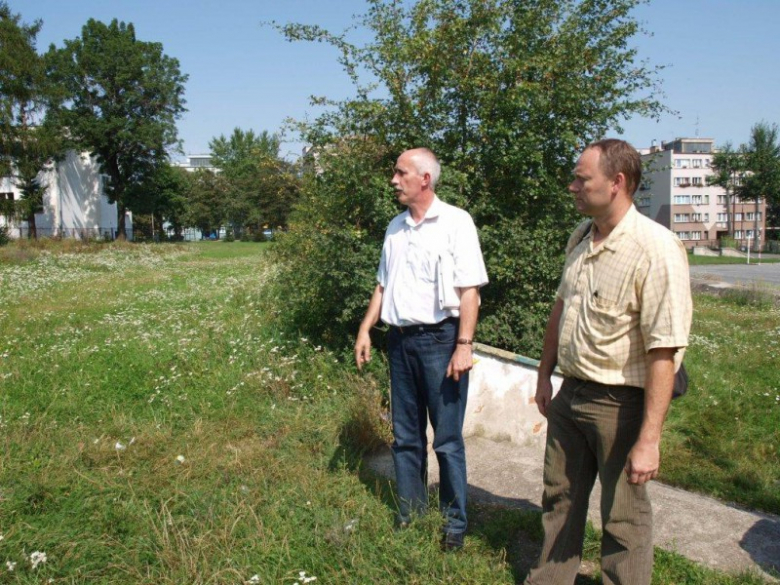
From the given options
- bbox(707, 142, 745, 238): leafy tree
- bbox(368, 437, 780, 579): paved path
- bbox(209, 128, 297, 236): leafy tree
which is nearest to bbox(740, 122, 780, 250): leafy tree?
bbox(707, 142, 745, 238): leafy tree

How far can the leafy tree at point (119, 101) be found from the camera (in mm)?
48562

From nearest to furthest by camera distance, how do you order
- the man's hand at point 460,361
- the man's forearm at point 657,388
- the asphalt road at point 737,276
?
1. the man's forearm at point 657,388
2. the man's hand at point 460,361
3. the asphalt road at point 737,276

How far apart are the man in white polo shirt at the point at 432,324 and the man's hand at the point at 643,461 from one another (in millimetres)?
984

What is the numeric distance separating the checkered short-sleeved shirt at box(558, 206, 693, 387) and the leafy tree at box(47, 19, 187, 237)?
51126mm

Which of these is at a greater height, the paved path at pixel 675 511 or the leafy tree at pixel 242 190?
the leafy tree at pixel 242 190

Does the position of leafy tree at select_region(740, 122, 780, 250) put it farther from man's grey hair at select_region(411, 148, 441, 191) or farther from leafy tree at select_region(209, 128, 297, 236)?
man's grey hair at select_region(411, 148, 441, 191)

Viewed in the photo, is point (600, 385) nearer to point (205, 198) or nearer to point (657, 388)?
point (657, 388)

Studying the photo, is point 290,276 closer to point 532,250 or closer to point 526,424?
point 532,250

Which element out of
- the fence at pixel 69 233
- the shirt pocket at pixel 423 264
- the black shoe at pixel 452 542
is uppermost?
the fence at pixel 69 233

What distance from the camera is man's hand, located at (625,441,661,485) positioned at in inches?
95.9

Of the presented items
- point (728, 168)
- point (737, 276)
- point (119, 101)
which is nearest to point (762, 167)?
point (728, 168)

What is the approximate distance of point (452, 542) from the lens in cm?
330

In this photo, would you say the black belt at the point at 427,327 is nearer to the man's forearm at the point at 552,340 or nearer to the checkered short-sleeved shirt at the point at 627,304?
the man's forearm at the point at 552,340

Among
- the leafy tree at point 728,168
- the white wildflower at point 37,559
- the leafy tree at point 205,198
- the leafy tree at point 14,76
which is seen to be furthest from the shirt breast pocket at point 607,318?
the leafy tree at point 205,198
